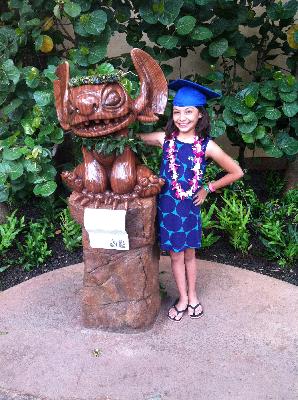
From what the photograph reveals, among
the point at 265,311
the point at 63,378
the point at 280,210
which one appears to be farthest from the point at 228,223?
the point at 63,378

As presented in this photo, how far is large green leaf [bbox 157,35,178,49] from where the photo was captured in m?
3.33

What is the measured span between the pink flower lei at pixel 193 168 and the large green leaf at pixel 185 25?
1.12 meters

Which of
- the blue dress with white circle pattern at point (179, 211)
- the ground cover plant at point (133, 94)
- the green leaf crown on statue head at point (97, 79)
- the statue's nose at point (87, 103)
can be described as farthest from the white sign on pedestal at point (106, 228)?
the ground cover plant at point (133, 94)

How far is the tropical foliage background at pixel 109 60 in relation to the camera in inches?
127

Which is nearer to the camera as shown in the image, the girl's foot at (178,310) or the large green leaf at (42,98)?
the girl's foot at (178,310)

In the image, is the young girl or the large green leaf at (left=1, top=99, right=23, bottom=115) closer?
the young girl

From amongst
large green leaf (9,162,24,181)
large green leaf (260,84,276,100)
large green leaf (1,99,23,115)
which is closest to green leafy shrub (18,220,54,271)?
large green leaf (9,162,24,181)

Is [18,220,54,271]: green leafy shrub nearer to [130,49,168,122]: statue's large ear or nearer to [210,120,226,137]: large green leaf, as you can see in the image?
[210,120,226,137]: large green leaf

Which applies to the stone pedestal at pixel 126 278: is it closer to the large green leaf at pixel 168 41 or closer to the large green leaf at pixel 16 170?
the large green leaf at pixel 16 170

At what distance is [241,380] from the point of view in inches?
89.2

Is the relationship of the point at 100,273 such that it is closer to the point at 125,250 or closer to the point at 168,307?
the point at 125,250

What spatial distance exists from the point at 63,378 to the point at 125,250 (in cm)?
67

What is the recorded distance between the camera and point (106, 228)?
7.65 feet

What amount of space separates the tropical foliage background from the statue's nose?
3.30ft
